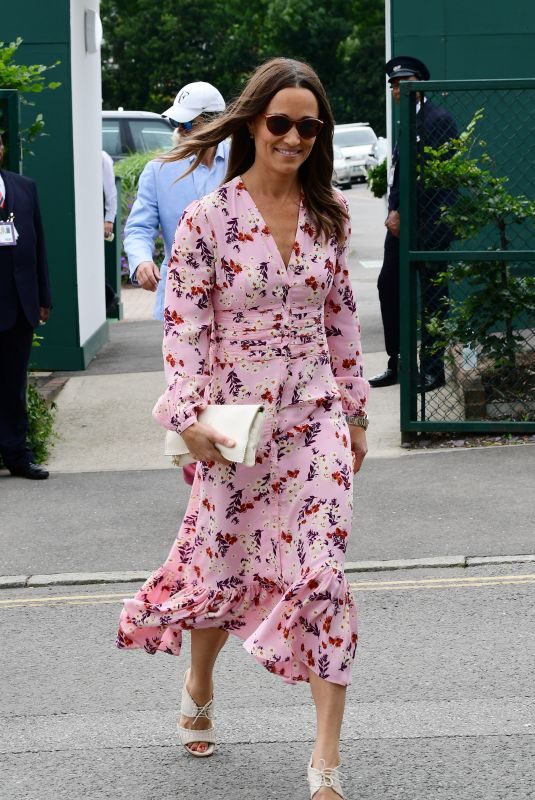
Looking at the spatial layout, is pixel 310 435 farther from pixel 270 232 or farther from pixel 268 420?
pixel 270 232

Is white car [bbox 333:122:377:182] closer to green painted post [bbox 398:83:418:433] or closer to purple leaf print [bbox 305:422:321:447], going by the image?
green painted post [bbox 398:83:418:433]

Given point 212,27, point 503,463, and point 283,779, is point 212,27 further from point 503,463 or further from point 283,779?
point 283,779

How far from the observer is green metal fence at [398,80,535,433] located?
8719 mm

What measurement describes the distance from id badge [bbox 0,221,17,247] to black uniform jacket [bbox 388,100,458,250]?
2.31 metres

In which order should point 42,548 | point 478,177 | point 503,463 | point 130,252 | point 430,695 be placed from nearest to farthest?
point 430,695 → point 130,252 → point 42,548 → point 503,463 → point 478,177

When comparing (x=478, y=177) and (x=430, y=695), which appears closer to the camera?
(x=430, y=695)

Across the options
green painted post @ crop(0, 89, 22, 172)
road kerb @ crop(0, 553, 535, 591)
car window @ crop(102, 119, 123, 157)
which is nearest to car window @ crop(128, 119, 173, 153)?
car window @ crop(102, 119, 123, 157)

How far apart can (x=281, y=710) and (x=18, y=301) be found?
153 inches

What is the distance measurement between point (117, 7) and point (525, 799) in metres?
67.3

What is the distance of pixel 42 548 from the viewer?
23.0ft

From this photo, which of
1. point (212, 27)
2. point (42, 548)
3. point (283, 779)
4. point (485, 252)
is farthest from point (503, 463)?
point (212, 27)

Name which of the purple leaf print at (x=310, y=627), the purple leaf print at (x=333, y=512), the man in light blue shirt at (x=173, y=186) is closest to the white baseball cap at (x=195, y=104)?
the man in light blue shirt at (x=173, y=186)

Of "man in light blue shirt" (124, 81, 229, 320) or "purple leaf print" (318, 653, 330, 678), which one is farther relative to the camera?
"man in light blue shirt" (124, 81, 229, 320)

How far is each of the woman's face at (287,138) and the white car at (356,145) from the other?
138 ft
